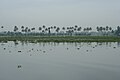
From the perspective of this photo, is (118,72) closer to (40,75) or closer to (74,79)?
(74,79)

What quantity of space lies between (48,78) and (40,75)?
1471mm

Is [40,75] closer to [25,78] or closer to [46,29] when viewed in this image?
[25,78]

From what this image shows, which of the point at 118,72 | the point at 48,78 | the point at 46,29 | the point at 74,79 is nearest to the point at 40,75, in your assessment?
the point at 48,78

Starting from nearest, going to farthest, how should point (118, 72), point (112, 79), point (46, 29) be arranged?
point (112, 79)
point (118, 72)
point (46, 29)

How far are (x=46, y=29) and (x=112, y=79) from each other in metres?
132

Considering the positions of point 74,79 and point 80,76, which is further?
point 80,76

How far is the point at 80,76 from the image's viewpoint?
20.3 metres

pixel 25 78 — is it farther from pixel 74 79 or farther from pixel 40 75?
pixel 74 79

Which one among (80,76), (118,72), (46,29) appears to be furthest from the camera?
(46,29)

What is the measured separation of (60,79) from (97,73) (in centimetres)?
406

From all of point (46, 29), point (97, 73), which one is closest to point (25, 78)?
point (97, 73)

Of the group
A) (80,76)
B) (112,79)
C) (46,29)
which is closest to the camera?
(112,79)

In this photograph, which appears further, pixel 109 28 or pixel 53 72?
pixel 109 28

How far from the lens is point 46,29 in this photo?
149625mm
